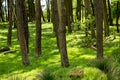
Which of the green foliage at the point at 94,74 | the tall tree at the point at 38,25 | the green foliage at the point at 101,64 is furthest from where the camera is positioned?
the tall tree at the point at 38,25

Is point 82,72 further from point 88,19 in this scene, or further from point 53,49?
point 88,19

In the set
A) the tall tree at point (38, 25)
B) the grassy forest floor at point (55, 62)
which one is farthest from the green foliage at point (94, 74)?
the tall tree at point (38, 25)

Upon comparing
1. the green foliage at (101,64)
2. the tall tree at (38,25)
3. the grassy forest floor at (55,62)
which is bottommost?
the grassy forest floor at (55,62)

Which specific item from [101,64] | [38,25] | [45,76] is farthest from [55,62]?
[45,76]

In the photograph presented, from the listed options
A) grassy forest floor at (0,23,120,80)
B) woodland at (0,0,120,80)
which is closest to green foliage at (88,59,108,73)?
woodland at (0,0,120,80)

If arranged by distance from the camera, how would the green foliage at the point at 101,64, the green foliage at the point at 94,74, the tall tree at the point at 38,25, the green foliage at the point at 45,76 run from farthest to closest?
the tall tree at the point at 38,25
the green foliage at the point at 101,64
the green foliage at the point at 94,74
the green foliage at the point at 45,76

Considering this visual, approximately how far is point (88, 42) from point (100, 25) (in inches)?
303

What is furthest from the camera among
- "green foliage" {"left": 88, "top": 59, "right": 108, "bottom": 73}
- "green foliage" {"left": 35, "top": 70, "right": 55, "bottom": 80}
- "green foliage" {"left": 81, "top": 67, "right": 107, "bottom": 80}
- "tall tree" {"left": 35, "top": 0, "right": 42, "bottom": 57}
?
"tall tree" {"left": 35, "top": 0, "right": 42, "bottom": 57}

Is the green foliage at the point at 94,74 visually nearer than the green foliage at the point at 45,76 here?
No

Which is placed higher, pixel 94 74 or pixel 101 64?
pixel 101 64

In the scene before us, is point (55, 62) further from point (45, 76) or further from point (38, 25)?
point (45, 76)

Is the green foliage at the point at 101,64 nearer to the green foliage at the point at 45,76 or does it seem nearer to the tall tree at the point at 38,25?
the green foliage at the point at 45,76

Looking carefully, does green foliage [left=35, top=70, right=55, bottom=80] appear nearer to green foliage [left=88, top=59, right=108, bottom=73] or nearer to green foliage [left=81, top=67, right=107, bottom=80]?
green foliage [left=81, top=67, right=107, bottom=80]

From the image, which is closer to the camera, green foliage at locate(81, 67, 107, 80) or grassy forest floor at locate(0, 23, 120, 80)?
green foliage at locate(81, 67, 107, 80)
